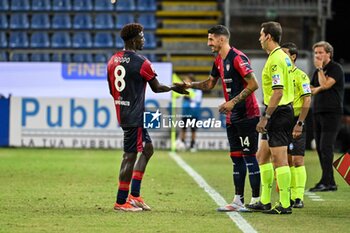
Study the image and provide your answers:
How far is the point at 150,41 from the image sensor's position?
1107 inches

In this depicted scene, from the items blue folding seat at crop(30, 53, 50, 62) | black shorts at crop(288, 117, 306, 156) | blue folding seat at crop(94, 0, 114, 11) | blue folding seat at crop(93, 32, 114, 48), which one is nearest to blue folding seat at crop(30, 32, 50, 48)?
blue folding seat at crop(93, 32, 114, 48)

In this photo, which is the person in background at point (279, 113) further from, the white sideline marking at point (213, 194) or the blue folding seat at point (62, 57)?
the blue folding seat at point (62, 57)

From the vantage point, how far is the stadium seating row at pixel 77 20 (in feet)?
92.8

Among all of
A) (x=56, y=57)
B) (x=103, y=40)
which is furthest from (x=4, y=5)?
(x=56, y=57)

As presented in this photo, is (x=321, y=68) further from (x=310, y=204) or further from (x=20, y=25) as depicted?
(x=20, y=25)

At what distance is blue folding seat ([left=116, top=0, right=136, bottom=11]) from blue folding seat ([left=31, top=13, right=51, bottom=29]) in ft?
7.05

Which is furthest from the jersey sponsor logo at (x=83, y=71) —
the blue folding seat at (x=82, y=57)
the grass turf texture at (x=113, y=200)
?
the grass turf texture at (x=113, y=200)

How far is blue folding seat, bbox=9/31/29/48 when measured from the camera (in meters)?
27.8

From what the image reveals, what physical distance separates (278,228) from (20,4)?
20.9m

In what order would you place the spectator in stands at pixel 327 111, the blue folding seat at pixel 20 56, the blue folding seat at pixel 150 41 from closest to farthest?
1. the spectator in stands at pixel 327 111
2. the blue folding seat at pixel 20 56
3. the blue folding seat at pixel 150 41

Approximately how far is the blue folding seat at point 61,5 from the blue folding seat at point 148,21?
2.20 metres

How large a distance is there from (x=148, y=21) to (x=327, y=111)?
15398 millimetres

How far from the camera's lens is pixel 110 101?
75.6ft

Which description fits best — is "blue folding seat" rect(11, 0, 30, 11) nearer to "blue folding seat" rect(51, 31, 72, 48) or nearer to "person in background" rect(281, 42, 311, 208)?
"blue folding seat" rect(51, 31, 72, 48)
